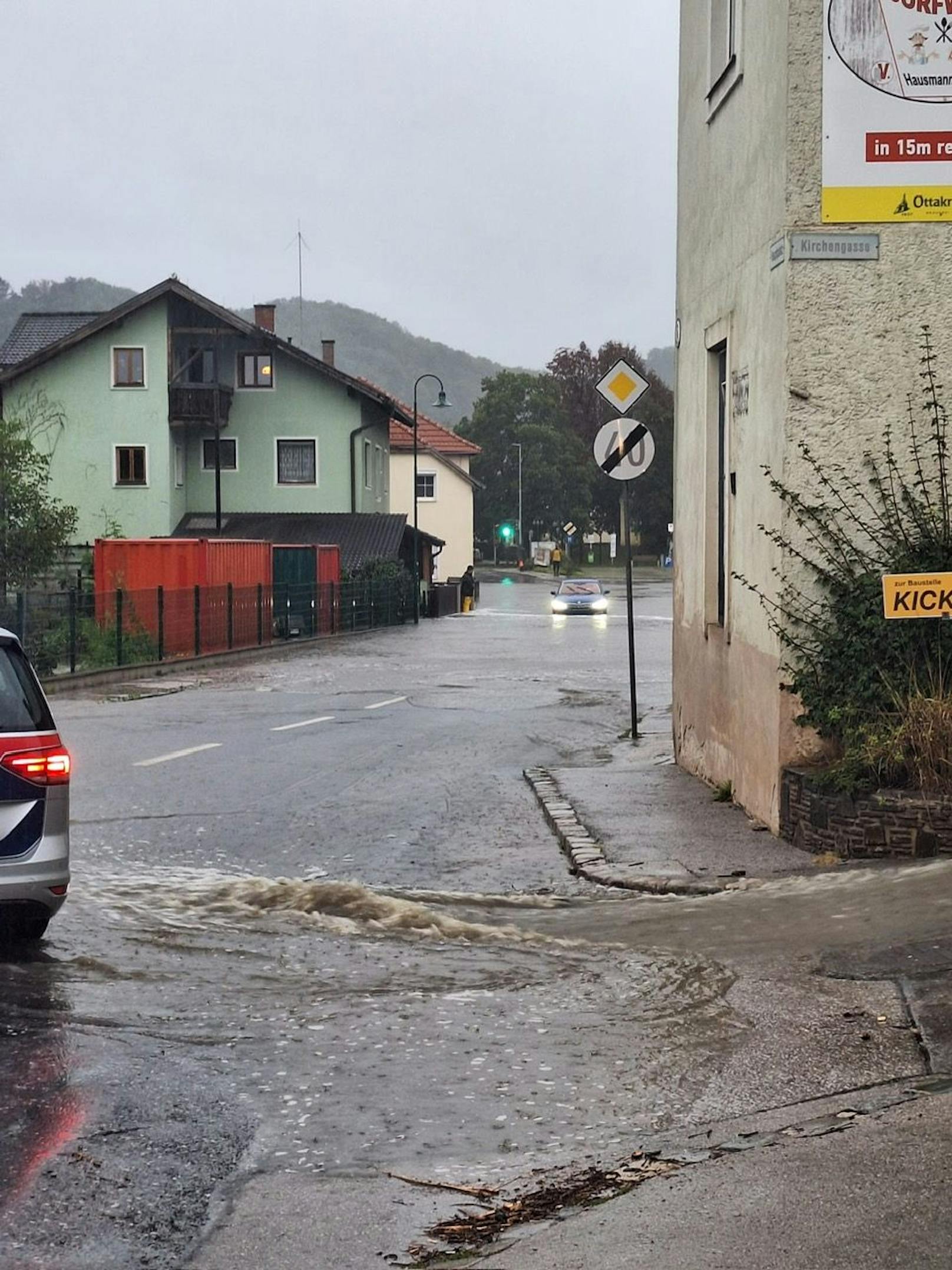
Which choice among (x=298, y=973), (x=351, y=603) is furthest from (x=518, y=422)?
(x=298, y=973)

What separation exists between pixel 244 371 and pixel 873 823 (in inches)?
2057

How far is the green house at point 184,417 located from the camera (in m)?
58.3

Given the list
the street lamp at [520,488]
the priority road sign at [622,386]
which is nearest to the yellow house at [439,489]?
the street lamp at [520,488]

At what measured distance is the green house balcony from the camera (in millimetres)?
58188

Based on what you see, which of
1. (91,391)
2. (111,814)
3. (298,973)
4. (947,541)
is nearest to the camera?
(298,973)

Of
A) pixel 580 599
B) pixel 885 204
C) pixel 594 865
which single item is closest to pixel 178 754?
pixel 594 865

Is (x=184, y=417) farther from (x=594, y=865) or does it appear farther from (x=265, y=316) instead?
(x=594, y=865)

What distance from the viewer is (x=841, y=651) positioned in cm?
1020

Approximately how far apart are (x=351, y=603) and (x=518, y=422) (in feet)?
306

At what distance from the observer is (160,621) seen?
32.2 metres

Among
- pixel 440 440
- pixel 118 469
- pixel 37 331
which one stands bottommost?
pixel 118 469

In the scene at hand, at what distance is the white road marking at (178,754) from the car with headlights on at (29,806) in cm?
775

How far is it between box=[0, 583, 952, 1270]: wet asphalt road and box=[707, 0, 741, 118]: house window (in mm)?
5233

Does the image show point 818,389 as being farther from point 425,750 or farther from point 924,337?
point 425,750
